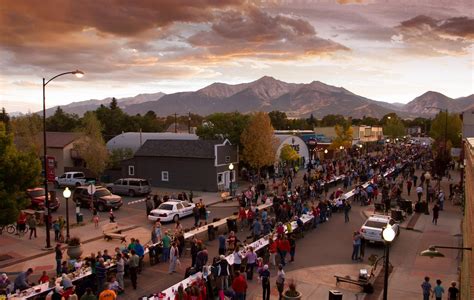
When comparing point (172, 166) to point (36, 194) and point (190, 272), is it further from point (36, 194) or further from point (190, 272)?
point (190, 272)

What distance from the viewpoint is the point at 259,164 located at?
155ft

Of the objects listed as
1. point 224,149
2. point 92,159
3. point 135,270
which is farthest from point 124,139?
point 135,270

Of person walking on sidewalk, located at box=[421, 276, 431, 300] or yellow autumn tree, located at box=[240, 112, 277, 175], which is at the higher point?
yellow autumn tree, located at box=[240, 112, 277, 175]

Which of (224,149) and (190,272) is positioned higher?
(224,149)

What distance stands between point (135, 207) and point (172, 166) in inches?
434

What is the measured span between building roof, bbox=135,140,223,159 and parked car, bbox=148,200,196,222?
1346 centimetres

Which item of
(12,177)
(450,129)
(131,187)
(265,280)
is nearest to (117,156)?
(131,187)

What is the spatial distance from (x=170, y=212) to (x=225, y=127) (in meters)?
22.3

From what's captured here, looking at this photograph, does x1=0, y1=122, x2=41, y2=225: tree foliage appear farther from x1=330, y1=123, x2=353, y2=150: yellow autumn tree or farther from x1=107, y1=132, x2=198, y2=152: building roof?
x1=330, y1=123, x2=353, y2=150: yellow autumn tree

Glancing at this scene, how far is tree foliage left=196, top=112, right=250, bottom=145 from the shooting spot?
1898 inches

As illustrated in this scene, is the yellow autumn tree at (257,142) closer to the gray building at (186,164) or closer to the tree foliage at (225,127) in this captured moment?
the tree foliage at (225,127)

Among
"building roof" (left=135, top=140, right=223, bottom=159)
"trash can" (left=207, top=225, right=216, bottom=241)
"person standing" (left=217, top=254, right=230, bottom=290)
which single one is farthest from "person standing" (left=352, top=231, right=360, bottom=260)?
"building roof" (left=135, top=140, right=223, bottom=159)

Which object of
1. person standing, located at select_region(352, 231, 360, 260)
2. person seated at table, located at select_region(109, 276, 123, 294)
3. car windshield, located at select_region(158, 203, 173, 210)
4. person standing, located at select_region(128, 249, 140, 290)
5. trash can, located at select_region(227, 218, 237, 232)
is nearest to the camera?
person seated at table, located at select_region(109, 276, 123, 294)

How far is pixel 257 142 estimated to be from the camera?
46688 millimetres
